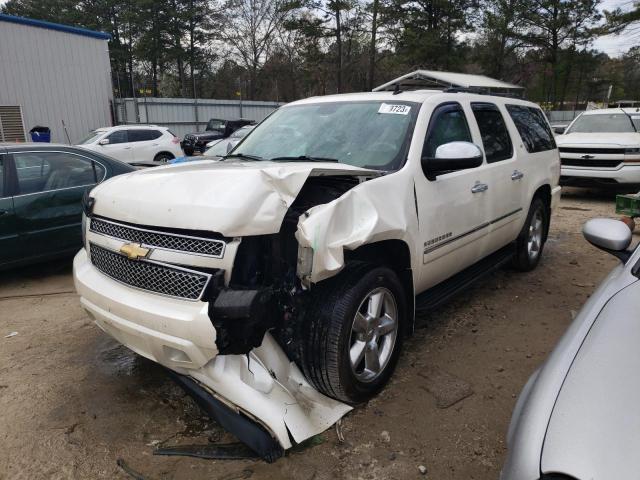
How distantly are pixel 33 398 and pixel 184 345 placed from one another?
1.51m

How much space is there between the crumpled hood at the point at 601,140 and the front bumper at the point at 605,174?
0.45 meters

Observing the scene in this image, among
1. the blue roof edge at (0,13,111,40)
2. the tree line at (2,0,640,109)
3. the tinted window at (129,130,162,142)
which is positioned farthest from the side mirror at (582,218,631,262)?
the tree line at (2,0,640,109)

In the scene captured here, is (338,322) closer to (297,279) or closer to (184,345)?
(297,279)

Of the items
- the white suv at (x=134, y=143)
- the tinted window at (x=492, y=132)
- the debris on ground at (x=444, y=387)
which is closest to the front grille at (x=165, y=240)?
the debris on ground at (x=444, y=387)

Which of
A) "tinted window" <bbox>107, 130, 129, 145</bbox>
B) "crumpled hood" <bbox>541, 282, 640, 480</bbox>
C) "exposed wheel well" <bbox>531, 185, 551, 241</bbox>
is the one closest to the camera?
"crumpled hood" <bbox>541, 282, 640, 480</bbox>

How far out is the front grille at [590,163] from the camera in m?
9.25

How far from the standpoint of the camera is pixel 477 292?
483cm

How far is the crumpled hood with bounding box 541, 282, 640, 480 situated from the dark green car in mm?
5041

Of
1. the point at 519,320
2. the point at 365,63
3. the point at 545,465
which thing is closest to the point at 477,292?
the point at 519,320

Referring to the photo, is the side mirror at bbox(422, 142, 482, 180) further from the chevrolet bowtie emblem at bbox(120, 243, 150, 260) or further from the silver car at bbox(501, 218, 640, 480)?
the chevrolet bowtie emblem at bbox(120, 243, 150, 260)

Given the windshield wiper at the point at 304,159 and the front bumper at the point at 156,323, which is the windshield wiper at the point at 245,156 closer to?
the windshield wiper at the point at 304,159

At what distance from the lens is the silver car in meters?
1.36

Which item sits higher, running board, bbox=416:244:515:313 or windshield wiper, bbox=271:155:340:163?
windshield wiper, bbox=271:155:340:163

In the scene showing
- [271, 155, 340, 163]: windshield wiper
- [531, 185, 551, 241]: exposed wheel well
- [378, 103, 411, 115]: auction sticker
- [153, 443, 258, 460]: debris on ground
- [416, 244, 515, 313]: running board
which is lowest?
[153, 443, 258, 460]: debris on ground
